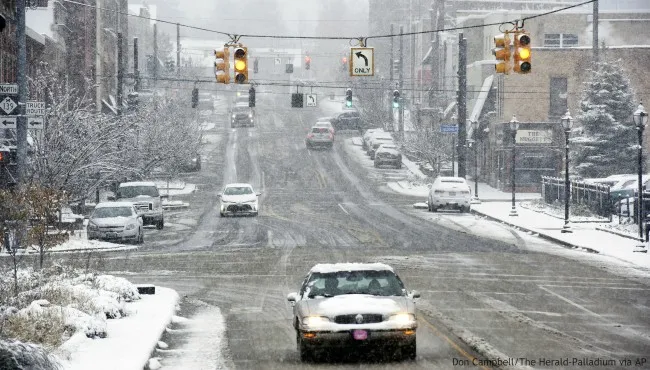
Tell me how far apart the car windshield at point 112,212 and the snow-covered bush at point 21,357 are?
26.6 metres

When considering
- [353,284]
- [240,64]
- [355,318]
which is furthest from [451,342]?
[240,64]

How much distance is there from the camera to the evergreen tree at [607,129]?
6259 centimetres

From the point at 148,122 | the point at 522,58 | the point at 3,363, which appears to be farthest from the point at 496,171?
the point at 3,363

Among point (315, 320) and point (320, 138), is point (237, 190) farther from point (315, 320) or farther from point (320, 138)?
point (320, 138)

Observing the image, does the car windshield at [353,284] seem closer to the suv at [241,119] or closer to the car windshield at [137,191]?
the car windshield at [137,191]

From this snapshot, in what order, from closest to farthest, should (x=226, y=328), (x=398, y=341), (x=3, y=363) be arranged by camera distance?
(x=3, y=363) → (x=398, y=341) → (x=226, y=328)

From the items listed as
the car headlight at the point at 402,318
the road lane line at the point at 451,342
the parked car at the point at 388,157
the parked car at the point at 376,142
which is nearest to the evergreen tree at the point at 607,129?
the parked car at the point at 388,157

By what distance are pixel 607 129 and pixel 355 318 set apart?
5028cm

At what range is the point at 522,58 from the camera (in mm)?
28797

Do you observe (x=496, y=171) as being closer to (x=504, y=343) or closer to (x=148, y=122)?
(x=148, y=122)

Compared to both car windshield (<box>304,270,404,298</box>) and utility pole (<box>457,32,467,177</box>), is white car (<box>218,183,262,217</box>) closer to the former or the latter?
utility pole (<box>457,32,467,177</box>)

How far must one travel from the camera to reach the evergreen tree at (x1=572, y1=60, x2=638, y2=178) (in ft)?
205

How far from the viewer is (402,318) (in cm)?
1510

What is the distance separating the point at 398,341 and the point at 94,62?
235 feet
